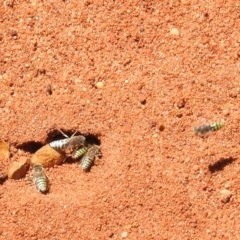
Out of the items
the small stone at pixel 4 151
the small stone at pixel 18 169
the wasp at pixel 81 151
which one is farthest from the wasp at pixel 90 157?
the small stone at pixel 4 151

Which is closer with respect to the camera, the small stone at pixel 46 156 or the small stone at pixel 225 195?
the small stone at pixel 225 195

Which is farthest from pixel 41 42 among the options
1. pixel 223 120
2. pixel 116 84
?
pixel 223 120

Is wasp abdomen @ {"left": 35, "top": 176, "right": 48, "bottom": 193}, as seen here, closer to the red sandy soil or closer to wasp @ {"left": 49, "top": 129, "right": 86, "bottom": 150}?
the red sandy soil

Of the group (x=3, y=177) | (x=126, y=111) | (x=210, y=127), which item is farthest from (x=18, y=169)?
(x=210, y=127)

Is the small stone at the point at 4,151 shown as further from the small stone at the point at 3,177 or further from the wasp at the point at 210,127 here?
the wasp at the point at 210,127

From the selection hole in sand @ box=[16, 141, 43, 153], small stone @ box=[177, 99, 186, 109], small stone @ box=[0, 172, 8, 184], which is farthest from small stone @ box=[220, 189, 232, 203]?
small stone @ box=[0, 172, 8, 184]

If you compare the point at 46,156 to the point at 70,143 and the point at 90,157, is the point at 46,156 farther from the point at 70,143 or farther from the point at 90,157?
the point at 90,157

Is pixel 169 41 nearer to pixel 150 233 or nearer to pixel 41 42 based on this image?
pixel 41 42
